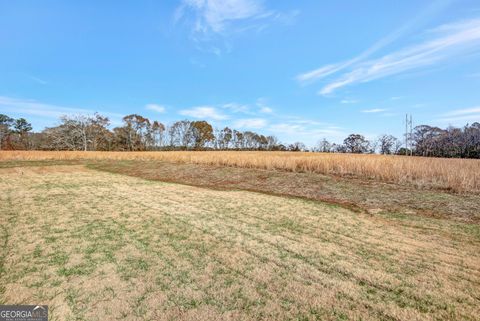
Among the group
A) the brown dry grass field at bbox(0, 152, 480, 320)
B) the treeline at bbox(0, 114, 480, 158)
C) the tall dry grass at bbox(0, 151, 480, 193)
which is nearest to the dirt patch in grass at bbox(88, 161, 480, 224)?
the brown dry grass field at bbox(0, 152, 480, 320)

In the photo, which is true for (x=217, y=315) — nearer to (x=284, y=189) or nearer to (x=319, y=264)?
(x=319, y=264)

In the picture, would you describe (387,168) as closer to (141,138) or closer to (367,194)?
(367,194)

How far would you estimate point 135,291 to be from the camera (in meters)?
2.80

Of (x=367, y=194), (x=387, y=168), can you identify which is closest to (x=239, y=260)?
(x=367, y=194)

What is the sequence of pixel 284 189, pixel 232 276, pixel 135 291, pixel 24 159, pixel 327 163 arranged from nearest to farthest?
1. pixel 135 291
2. pixel 232 276
3. pixel 284 189
4. pixel 327 163
5. pixel 24 159

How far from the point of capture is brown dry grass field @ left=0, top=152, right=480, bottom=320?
256 centimetres

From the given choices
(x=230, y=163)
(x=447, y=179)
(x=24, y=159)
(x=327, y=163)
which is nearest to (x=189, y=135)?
(x=24, y=159)

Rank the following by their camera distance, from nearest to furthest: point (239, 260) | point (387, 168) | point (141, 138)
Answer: point (239, 260) < point (387, 168) < point (141, 138)

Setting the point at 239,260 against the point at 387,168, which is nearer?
the point at 239,260

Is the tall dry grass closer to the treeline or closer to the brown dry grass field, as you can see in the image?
the brown dry grass field

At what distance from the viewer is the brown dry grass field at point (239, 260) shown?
256 centimetres

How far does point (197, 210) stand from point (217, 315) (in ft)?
13.2

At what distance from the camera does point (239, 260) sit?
358 cm

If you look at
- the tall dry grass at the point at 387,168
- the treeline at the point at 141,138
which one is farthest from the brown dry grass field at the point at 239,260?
the treeline at the point at 141,138
